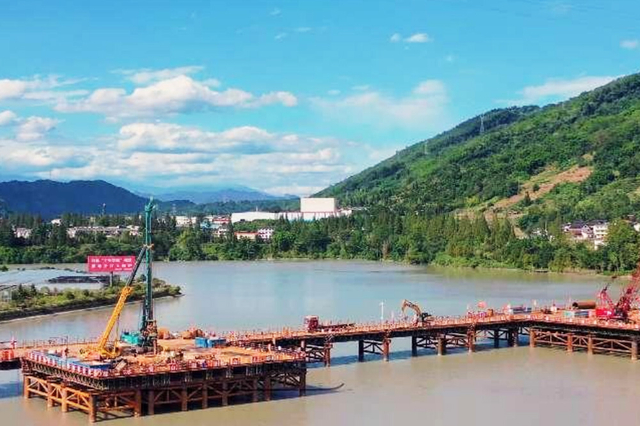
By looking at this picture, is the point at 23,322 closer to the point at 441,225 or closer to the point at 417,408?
the point at 417,408

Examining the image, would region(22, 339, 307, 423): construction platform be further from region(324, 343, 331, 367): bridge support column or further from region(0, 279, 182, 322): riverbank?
region(0, 279, 182, 322): riverbank

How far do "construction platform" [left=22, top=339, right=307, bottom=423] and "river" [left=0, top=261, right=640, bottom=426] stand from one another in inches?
38.8

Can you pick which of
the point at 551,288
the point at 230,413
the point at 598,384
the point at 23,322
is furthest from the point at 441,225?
the point at 230,413

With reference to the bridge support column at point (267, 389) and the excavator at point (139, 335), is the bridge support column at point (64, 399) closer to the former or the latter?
the excavator at point (139, 335)

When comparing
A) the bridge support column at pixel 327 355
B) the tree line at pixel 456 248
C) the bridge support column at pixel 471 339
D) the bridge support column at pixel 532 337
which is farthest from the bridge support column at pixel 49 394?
the tree line at pixel 456 248

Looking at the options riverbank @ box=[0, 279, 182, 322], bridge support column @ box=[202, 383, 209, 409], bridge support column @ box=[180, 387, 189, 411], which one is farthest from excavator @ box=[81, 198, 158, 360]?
riverbank @ box=[0, 279, 182, 322]

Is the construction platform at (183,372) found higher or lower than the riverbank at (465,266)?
lower

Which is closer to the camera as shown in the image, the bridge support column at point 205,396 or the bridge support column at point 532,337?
the bridge support column at point 205,396

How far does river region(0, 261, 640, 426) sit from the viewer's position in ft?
155

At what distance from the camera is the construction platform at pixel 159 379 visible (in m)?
46.2

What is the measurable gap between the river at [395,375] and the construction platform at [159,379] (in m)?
0.99

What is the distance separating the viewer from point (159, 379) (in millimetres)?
47188

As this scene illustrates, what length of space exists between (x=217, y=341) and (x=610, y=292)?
69576mm

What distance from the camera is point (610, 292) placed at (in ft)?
371
